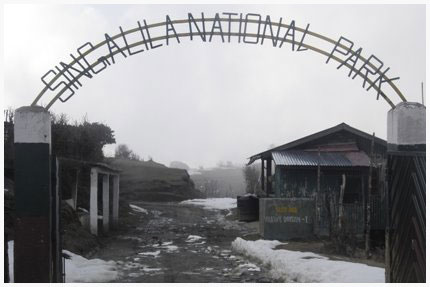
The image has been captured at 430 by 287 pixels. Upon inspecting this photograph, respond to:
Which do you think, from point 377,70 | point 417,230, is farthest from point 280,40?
point 417,230

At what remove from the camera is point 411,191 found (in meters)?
6.71

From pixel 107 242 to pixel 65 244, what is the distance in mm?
3262

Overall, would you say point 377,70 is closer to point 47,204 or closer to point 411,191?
point 411,191

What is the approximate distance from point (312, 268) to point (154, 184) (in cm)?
2997

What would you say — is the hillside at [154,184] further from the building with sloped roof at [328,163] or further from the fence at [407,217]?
the fence at [407,217]

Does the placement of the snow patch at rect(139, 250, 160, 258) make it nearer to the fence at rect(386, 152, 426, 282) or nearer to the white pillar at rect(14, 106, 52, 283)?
the white pillar at rect(14, 106, 52, 283)

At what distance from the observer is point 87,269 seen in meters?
10.2

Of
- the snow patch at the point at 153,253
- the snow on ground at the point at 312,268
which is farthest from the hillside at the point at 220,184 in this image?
the snow on ground at the point at 312,268

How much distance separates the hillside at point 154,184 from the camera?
123ft

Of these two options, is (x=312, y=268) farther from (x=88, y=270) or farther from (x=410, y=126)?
(x=88, y=270)

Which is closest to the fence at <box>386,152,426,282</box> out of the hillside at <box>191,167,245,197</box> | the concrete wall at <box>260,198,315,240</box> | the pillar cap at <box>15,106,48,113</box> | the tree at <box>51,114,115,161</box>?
the pillar cap at <box>15,106,48,113</box>

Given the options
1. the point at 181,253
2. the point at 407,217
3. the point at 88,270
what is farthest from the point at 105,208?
the point at 407,217

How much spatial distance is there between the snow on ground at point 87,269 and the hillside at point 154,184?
2505cm

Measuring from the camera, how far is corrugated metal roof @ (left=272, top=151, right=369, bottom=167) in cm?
1888
